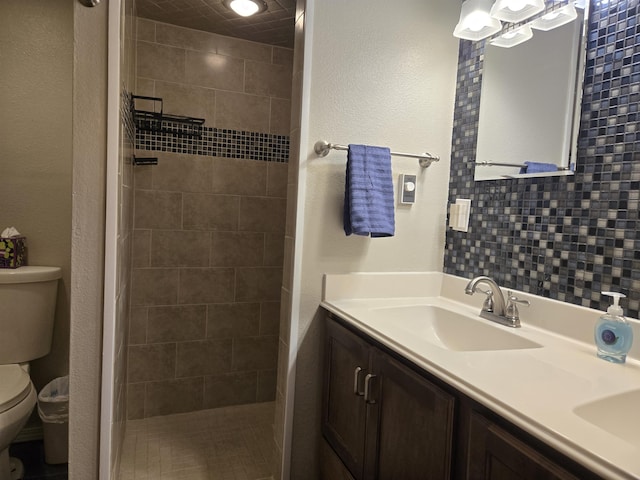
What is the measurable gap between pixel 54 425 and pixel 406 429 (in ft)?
5.33

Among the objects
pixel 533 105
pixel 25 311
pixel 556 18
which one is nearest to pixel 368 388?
pixel 533 105

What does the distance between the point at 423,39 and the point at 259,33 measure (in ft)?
3.15

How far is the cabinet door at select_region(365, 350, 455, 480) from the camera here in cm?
99

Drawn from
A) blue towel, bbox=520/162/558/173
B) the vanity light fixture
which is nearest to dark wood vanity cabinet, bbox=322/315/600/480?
blue towel, bbox=520/162/558/173

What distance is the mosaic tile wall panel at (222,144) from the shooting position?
88.1 inches

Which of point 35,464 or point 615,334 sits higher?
point 615,334

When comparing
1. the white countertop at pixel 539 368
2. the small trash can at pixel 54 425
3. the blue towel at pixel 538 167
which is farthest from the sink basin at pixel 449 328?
the small trash can at pixel 54 425

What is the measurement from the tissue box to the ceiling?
127cm

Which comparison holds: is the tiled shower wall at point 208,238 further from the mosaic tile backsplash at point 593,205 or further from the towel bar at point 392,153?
the mosaic tile backsplash at point 593,205

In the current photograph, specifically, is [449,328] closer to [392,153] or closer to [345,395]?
[345,395]

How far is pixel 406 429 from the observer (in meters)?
1.14

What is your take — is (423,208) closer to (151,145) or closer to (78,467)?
(151,145)

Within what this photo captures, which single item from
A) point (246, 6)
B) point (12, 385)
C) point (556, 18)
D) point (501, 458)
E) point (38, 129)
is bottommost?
point (12, 385)

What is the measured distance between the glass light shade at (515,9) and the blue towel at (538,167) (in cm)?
53
